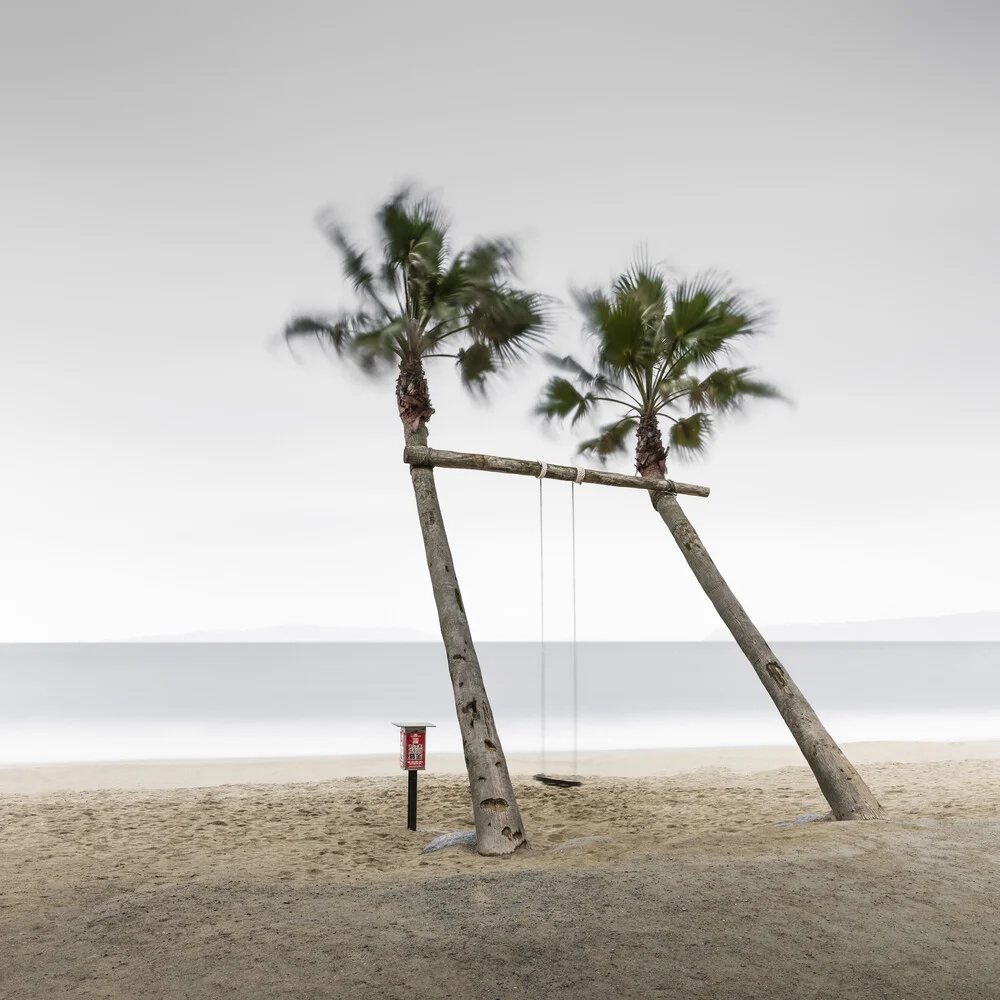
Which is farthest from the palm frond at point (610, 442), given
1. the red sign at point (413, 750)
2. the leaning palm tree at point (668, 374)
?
the red sign at point (413, 750)

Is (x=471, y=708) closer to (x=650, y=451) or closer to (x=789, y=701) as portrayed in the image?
(x=789, y=701)

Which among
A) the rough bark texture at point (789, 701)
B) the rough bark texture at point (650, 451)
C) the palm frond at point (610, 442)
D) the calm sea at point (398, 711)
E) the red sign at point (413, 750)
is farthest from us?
the calm sea at point (398, 711)

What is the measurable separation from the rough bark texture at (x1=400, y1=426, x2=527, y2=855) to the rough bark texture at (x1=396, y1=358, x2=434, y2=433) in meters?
0.13

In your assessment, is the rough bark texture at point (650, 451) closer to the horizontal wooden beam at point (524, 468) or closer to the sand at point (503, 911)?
the horizontal wooden beam at point (524, 468)

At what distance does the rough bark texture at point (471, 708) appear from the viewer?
7055 millimetres

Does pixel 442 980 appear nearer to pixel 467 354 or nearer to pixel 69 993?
pixel 69 993

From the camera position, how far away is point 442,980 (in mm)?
3826

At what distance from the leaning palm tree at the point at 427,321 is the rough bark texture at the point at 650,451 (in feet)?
6.65

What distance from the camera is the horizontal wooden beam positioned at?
8352 mm

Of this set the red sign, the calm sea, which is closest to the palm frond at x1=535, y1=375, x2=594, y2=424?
the red sign

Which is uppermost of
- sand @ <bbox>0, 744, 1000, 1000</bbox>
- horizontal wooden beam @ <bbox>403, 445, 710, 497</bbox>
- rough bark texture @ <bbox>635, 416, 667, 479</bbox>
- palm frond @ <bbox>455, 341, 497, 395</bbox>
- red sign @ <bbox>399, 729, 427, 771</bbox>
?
palm frond @ <bbox>455, 341, 497, 395</bbox>

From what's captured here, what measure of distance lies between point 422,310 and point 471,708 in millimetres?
4287

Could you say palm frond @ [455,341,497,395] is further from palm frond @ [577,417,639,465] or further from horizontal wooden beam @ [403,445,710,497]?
palm frond @ [577,417,639,465]

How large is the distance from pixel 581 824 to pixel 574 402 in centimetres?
526
